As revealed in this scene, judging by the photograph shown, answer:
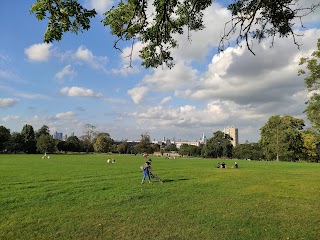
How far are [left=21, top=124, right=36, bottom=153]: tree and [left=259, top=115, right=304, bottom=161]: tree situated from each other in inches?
3413

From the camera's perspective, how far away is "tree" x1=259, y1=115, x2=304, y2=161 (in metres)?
85.5

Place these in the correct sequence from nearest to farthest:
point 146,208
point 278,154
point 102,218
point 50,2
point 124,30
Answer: point 50,2 → point 124,30 → point 102,218 → point 146,208 → point 278,154

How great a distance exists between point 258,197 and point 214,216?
19.0 ft

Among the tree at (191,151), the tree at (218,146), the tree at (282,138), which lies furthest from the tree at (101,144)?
the tree at (282,138)

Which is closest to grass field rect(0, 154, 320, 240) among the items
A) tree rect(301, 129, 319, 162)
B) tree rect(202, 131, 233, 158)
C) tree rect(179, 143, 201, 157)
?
tree rect(301, 129, 319, 162)

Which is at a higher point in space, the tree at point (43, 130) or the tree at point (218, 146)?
the tree at point (43, 130)

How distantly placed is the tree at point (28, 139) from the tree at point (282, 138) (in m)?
86.7

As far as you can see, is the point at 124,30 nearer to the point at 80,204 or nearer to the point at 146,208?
the point at 146,208

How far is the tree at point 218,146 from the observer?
121062 millimetres

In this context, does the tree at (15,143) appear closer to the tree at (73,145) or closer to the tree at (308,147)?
the tree at (73,145)

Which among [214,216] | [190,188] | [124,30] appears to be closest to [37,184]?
[190,188]

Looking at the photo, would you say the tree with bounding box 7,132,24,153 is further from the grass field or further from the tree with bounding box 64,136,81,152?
the grass field

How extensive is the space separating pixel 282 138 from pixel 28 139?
104870 mm

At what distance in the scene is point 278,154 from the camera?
8712 cm
